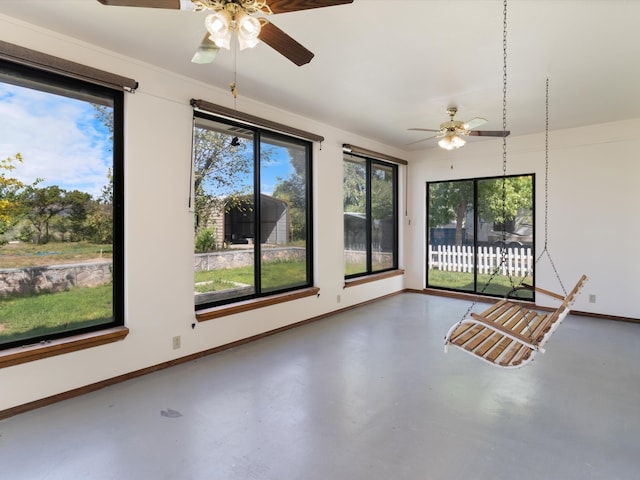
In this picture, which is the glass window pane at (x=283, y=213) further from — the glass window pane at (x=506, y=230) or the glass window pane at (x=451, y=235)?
the glass window pane at (x=506, y=230)

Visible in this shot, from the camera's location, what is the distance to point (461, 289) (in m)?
6.42

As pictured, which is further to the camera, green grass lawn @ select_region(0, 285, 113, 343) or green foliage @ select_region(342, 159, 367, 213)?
green foliage @ select_region(342, 159, 367, 213)

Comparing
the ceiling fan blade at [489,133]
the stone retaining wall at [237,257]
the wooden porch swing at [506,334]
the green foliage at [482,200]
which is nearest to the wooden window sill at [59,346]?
the stone retaining wall at [237,257]

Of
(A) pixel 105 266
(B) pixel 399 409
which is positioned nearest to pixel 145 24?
(A) pixel 105 266

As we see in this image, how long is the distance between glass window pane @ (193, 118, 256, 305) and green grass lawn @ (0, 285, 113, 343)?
888 mm

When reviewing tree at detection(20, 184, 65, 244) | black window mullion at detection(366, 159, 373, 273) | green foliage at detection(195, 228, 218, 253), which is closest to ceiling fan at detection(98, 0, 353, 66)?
tree at detection(20, 184, 65, 244)

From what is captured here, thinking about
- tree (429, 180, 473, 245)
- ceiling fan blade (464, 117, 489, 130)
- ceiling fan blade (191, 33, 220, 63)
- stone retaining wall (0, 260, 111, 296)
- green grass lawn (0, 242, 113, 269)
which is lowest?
stone retaining wall (0, 260, 111, 296)

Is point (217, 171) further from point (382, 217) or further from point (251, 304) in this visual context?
point (382, 217)

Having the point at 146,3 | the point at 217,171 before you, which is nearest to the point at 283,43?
the point at 146,3

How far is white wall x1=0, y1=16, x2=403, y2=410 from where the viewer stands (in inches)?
104

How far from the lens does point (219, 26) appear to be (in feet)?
5.79

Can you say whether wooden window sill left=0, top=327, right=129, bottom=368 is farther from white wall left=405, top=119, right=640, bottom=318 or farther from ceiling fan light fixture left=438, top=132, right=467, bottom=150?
white wall left=405, top=119, right=640, bottom=318

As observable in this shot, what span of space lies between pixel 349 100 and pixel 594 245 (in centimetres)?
417

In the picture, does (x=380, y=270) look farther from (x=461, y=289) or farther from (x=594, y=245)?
(x=594, y=245)
